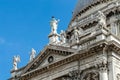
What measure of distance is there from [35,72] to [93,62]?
649 cm

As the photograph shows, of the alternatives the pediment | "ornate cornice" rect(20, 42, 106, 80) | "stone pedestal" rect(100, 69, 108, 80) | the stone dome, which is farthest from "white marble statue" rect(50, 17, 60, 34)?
the stone dome

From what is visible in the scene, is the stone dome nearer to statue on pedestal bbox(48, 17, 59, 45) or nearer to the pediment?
statue on pedestal bbox(48, 17, 59, 45)

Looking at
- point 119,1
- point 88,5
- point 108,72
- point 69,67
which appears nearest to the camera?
point 108,72

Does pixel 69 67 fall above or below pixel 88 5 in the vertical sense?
below

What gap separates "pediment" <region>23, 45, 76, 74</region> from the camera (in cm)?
3747

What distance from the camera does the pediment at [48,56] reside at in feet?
123

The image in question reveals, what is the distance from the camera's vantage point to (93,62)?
34938mm

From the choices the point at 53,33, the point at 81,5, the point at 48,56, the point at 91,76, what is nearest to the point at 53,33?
the point at 53,33

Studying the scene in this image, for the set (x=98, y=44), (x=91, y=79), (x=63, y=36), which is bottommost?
(x=91, y=79)

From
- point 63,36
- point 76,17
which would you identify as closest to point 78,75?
point 63,36

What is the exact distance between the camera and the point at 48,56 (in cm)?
3894

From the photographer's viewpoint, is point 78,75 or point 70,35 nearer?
point 78,75

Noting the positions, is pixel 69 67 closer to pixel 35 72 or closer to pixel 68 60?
pixel 68 60

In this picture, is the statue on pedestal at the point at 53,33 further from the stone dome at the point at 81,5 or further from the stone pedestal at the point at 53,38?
the stone dome at the point at 81,5
